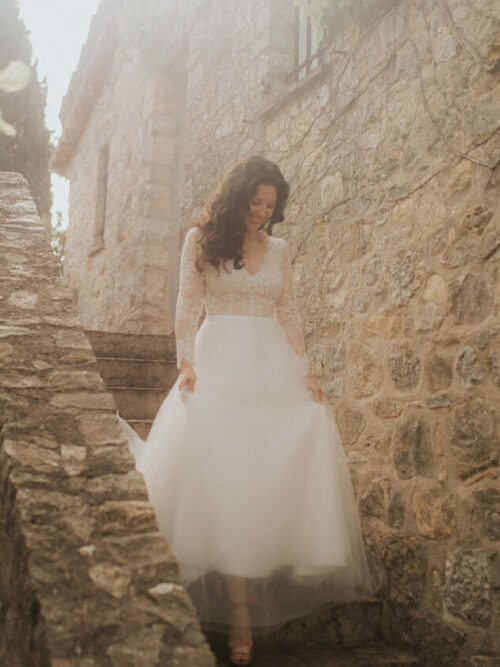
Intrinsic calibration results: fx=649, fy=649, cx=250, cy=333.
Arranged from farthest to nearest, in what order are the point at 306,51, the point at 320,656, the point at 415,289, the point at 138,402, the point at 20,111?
the point at 20,111 < the point at 306,51 < the point at 138,402 < the point at 415,289 < the point at 320,656

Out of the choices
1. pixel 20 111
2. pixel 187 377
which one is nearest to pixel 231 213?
pixel 187 377

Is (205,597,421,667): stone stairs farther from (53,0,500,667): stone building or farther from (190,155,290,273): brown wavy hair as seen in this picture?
(190,155,290,273): brown wavy hair

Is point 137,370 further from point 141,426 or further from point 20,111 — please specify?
point 20,111

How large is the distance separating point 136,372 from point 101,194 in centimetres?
619

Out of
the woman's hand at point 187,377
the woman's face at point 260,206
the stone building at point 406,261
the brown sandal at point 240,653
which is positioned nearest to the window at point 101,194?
the stone building at point 406,261

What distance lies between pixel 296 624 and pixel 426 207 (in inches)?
75.6

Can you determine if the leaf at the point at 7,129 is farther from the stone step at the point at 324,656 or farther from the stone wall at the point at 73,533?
the stone step at the point at 324,656

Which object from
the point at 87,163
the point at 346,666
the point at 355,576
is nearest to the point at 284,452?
the point at 355,576

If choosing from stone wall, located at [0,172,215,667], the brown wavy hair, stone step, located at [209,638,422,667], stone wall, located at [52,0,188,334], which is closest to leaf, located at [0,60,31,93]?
stone wall, located at [52,0,188,334]

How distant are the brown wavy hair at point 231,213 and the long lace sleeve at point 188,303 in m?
0.03

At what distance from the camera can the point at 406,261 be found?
3156 millimetres

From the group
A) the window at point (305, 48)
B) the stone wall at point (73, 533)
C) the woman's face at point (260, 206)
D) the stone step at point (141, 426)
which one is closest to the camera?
the stone wall at point (73, 533)

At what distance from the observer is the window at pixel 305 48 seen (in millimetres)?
4359

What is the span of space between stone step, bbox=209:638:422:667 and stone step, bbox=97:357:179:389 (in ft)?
7.64
